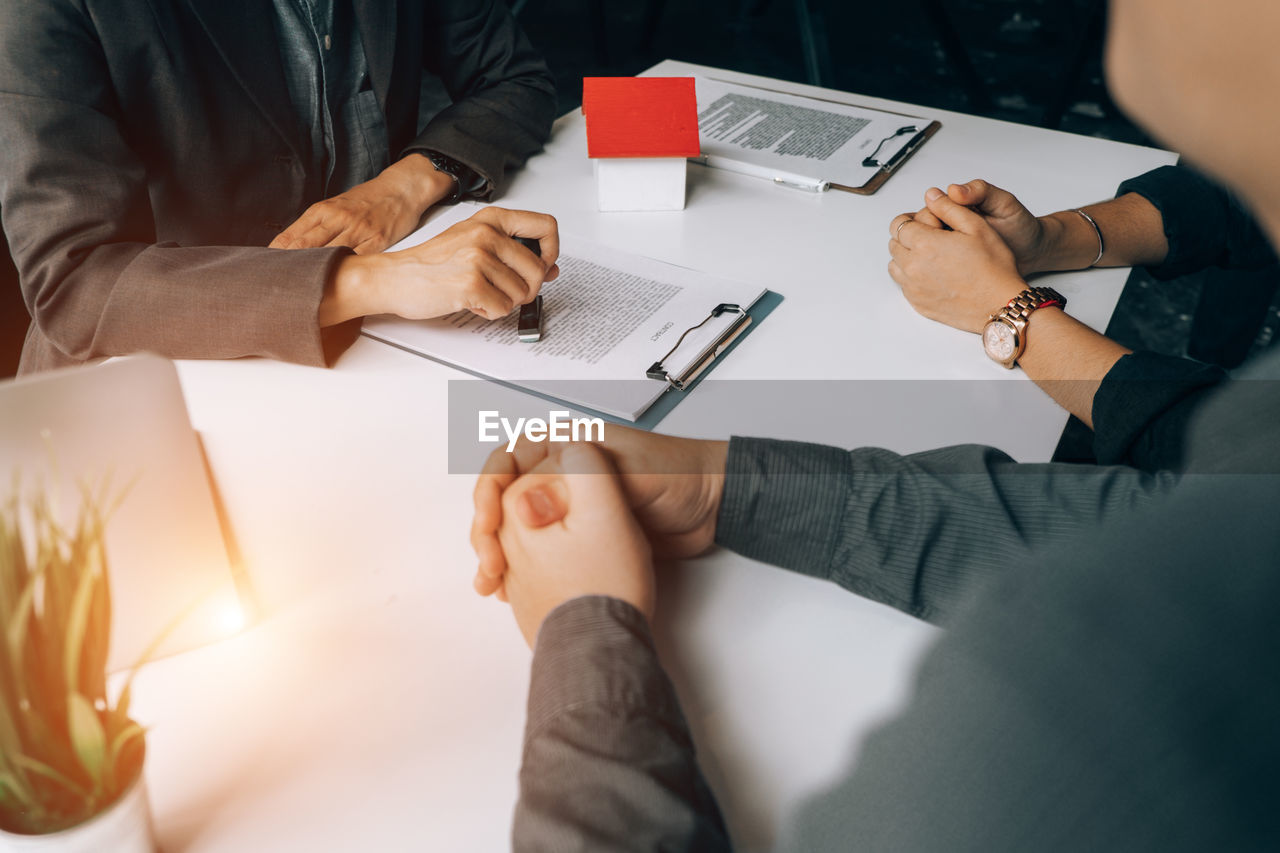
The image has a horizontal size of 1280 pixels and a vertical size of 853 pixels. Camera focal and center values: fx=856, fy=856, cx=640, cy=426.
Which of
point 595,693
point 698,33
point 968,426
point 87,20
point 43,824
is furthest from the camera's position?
point 698,33

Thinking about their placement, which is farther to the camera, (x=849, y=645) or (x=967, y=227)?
(x=967, y=227)

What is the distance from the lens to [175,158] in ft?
3.75

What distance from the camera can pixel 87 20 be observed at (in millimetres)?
969

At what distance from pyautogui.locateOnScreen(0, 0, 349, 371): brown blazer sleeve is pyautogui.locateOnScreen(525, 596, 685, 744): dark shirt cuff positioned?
1.51ft

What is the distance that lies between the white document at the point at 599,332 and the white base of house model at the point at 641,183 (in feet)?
0.50

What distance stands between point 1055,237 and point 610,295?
22.1 inches

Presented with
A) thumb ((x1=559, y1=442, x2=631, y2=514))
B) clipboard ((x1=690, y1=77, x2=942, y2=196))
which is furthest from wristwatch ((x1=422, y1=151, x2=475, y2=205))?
thumb ((x1=559, y1=442, x2=631, y2=514))

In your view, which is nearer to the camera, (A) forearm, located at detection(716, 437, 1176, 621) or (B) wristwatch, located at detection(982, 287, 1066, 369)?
(A) forearm, located at detection(716, 437, 1176, 621)

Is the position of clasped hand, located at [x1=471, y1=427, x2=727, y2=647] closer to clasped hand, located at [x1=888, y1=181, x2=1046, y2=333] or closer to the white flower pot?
the white flower pot

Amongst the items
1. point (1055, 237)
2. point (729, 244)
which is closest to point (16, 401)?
point (729, 244)

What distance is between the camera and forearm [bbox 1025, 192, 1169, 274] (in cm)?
107

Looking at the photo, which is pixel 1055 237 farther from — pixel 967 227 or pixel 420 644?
pixel 420 644

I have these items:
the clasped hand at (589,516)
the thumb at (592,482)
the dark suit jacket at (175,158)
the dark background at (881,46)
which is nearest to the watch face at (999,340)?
the clasped hand at (589,516)

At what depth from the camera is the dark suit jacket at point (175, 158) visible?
0.87 meters
